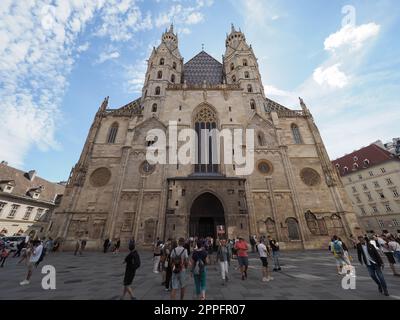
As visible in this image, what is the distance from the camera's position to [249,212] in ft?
60.5

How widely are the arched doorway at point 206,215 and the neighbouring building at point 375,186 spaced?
2779 centimetres

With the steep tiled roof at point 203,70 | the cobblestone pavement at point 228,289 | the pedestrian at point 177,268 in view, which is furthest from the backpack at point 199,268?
the steep tiled roof at point 203,70

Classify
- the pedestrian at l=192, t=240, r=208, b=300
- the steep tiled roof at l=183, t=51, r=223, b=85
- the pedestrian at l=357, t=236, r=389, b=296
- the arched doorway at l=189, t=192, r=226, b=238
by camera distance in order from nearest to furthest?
the pedestrian at l=192, t=240, r=208, b=300
the pedestrian at l=357, t=236, r=389, b=296
the arched doorway at l=189, t=192, r=226, b=238
the steep tiled roof at l=183, t=51, r=223, b=85

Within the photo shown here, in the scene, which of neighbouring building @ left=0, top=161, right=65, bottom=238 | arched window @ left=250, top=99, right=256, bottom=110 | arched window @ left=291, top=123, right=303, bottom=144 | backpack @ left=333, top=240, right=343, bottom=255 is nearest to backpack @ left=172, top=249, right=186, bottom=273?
backpack @ left=333, top=240, right=343, bottom=255

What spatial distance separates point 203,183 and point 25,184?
3573 cm

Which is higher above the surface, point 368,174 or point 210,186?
point 368,174

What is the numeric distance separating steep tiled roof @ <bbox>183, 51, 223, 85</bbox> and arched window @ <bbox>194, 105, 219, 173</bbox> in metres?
9.68

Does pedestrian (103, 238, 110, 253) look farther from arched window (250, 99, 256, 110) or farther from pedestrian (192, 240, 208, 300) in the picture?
arched window (250, 99, 256, 110)

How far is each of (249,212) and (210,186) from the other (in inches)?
184

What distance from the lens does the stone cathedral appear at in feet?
59.2

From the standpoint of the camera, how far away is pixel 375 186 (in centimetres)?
3275

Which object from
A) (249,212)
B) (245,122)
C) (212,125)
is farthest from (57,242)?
(245,122)

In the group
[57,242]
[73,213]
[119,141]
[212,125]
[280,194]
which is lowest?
[57,242]
